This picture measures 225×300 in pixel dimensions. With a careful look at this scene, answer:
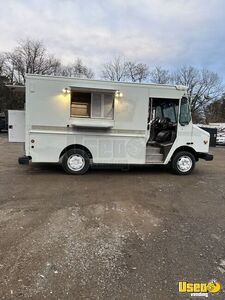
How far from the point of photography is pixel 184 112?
699 cm

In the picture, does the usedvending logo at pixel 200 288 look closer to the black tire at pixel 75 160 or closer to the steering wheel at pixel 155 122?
the black tire at pixel 75 160

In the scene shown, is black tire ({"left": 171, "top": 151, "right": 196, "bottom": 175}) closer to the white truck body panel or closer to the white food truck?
the white food truck

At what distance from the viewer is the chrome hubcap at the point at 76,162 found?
6684 millimetres

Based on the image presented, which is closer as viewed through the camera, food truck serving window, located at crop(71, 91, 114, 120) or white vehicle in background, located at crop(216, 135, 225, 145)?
food truck serving window, located at crop(71, 91, 114, 120)

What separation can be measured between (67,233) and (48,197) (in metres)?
1.69

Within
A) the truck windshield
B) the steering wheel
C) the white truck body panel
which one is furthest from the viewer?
the steering wheel

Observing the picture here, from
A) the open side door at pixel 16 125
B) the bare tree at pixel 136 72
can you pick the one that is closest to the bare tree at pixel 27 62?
the bare tree at pixel 136 72

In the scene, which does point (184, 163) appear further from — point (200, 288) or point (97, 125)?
point (200, 288)

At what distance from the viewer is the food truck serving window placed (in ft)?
21.3

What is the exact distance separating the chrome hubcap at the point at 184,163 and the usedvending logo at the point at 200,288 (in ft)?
16.6

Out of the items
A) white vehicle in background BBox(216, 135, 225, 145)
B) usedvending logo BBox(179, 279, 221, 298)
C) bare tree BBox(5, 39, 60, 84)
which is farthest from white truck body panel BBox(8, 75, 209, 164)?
bare tree BBox(5, 39, 60, 84)

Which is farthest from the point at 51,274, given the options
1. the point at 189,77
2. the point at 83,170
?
the point at 189,77

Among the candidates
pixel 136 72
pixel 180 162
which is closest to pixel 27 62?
pixel 136 72

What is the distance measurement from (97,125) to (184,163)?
3.09 m
